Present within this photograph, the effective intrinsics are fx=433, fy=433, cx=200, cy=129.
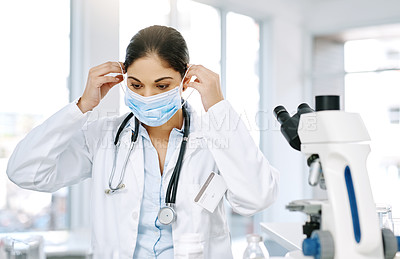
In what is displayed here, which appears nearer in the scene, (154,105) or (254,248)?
(254,248)

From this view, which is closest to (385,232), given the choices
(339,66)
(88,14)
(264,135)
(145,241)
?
(145,241)

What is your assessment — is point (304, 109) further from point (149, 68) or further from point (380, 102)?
point (380, 102)

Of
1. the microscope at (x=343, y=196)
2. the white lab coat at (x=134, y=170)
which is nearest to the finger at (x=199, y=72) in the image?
the white lab coat at (x=134, y=170)

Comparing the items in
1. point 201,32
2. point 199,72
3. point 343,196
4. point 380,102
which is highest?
point 201,32

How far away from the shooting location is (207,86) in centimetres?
152

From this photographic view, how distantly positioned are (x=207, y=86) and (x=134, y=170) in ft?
1.31

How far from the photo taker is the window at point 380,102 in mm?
4879

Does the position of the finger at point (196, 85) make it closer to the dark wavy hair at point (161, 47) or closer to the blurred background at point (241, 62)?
the dark wavy hair at point (161, 47)

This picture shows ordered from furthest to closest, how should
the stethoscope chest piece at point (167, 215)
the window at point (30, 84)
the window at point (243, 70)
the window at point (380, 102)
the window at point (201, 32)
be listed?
the window at point (380, 102) < the window at point (243, 70) < the window at point (201, 32) < the window at point (30, 84) < the stethoscope chest piece at point (167, 215)

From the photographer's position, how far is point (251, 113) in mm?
4918

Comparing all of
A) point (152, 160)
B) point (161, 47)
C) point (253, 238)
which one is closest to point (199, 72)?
point (161, 47)

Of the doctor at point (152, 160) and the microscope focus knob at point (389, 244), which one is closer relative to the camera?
the microscope focus knob at point (389, 244)

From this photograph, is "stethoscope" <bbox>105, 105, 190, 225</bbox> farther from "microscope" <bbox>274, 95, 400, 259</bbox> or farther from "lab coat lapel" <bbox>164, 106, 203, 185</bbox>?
"microscope" <bbox>274, 95, 400, 259</bbox>

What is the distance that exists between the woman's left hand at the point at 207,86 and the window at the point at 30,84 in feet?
6.03
